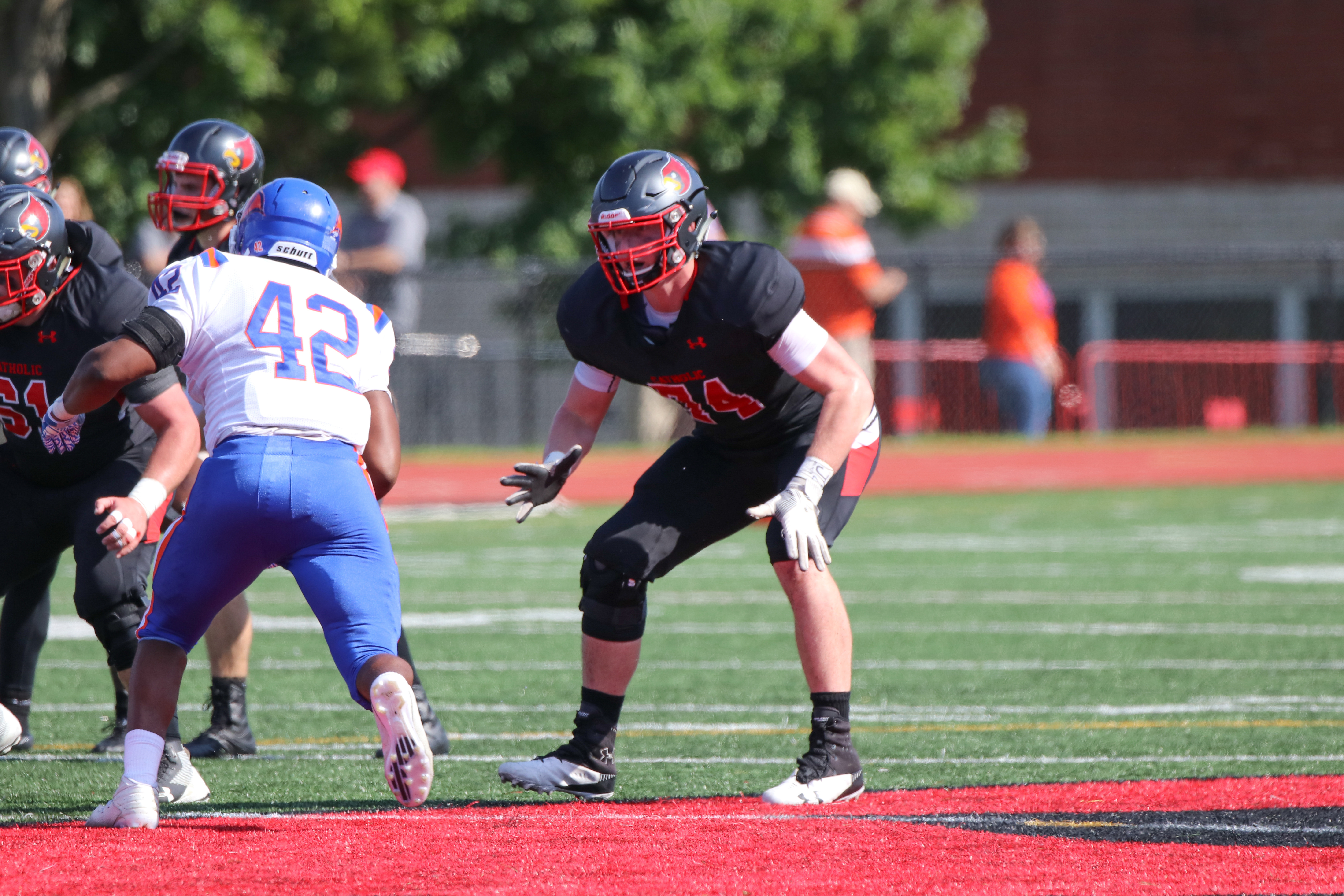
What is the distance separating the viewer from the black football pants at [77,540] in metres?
5.13

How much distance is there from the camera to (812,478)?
478 centimetres

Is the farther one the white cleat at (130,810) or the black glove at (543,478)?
the black glove at (543,478)

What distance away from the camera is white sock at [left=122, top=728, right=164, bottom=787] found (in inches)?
169

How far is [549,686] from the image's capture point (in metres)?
7.04

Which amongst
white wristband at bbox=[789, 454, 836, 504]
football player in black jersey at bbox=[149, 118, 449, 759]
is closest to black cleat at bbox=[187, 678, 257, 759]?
football player in black jersey at bbox=[149, 118, 449, 759]

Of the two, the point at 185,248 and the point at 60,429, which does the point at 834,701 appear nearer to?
the point at 60,429

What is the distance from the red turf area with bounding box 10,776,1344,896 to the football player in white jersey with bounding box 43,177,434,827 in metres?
0.20

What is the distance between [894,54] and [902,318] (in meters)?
→ 3.07

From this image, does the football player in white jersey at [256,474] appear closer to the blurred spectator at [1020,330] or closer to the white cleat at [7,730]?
the white cleat at [7,730]

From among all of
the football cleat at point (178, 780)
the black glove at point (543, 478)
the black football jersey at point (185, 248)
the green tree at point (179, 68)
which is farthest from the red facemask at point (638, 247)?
the green tree at point (179, 68)

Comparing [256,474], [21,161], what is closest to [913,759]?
[256,474]

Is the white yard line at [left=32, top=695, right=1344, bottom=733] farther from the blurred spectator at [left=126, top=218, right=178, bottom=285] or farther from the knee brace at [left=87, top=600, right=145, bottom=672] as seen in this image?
the blurred spectator at [left=126, top=218, right=178, bottom=285]

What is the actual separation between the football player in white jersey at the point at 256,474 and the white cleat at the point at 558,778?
22.0 inches

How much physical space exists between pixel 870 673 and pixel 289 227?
11.8 feet
